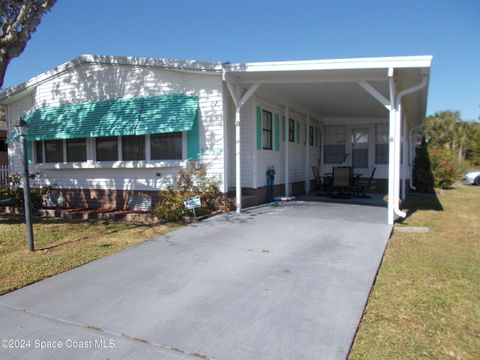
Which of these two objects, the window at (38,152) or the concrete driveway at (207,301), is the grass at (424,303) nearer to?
the concrete driveway at (207,301)

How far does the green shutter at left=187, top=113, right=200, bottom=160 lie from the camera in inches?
360

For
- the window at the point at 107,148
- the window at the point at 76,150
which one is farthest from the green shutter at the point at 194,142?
the window at the point at 76,150

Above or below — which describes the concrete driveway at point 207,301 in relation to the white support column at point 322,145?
below

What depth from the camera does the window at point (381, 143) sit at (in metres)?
14.8

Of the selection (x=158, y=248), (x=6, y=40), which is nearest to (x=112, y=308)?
(x=158, y=248)

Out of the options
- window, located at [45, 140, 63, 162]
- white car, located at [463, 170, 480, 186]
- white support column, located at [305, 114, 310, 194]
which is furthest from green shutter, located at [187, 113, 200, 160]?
white car, located at [463, 170, 480, 186]

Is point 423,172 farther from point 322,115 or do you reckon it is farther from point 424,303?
point 424,303

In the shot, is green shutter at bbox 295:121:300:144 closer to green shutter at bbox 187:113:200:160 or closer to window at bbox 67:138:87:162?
green shutter at bbox 187:113:200:160

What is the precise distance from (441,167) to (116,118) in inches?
622

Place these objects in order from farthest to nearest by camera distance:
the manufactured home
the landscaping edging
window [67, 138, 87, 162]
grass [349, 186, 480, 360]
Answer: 1. window [67, 138, 87, 162]
2. the landscaping edging
3. the manufactured home
4. grass [349, 186, 480, 360]

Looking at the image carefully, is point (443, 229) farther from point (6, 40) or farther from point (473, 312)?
point (6, 40)

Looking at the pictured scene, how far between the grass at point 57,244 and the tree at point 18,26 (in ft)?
12.3

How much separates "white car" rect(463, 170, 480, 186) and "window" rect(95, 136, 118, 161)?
858 inches

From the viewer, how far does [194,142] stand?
919 centimetres
